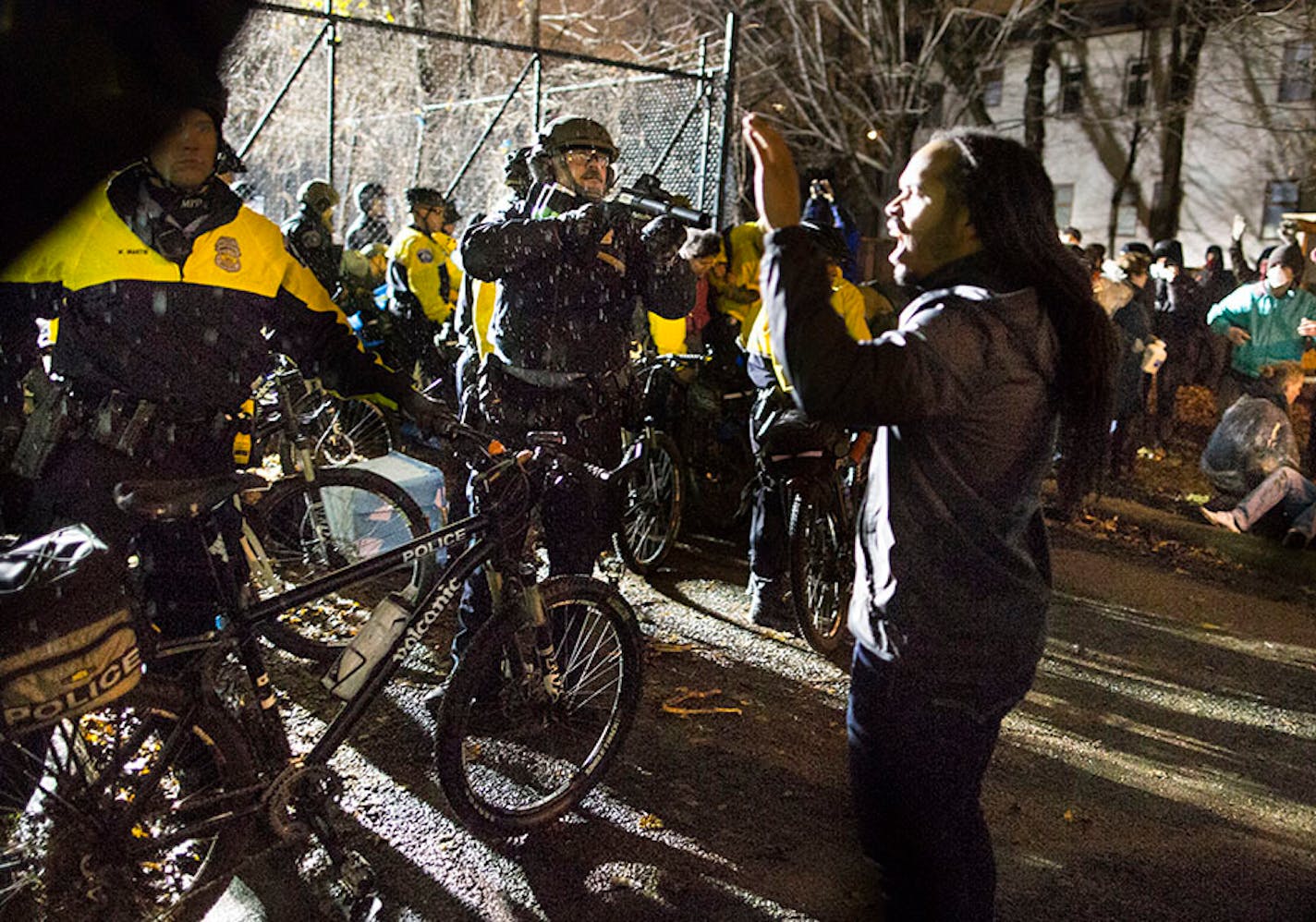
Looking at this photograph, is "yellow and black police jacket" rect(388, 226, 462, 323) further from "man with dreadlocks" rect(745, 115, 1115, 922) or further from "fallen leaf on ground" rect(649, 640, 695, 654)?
"man with dreadlocks" rect(745, 115, 1115, 922)

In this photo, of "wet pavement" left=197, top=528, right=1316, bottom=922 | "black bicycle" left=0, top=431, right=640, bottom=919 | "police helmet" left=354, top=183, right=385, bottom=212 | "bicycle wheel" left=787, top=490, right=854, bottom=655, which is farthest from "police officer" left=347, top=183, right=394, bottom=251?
"black bicycle" left=0, top=431, right=640, bottom=919

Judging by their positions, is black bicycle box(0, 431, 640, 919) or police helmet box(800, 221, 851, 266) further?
police helmet box(800, 221, 851, 266)

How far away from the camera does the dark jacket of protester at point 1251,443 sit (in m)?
7.44

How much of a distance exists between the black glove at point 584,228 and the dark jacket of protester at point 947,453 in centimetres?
207

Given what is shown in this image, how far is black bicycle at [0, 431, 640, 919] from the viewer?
260 centimetres

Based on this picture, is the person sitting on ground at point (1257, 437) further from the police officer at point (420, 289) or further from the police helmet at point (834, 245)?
the police officer at point (420, 289)

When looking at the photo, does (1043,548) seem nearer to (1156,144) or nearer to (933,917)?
(933,917)

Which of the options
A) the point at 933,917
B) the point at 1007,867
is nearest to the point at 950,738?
the point at 933,917

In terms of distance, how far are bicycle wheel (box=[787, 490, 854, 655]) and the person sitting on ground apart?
160 inches

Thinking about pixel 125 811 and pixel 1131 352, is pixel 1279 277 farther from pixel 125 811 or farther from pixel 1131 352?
pixel 125 811

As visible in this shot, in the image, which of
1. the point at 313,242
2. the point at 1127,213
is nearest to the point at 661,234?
the point at 313,242

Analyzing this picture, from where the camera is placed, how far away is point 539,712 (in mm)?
3471

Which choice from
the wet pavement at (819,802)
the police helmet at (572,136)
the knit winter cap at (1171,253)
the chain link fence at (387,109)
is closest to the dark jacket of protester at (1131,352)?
the knit winter cap at (1171,253)

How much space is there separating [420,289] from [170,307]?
554 cm
